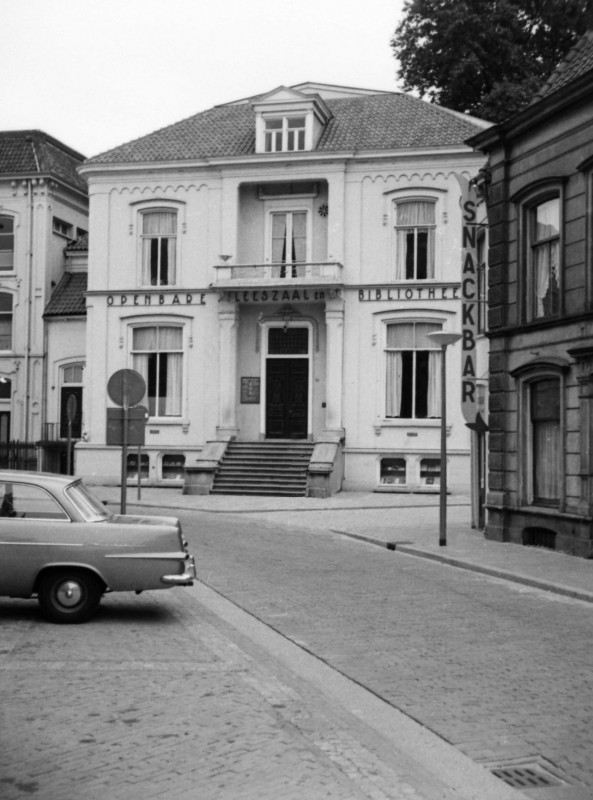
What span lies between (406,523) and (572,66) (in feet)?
31.8

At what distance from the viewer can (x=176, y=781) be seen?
18.5ft

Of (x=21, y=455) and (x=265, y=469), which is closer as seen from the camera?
(x=265, y=469)

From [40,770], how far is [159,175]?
29.6 m

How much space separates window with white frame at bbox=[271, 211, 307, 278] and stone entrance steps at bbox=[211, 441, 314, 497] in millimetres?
5774

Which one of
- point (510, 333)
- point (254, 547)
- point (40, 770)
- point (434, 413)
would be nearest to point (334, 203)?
point (434, 413)

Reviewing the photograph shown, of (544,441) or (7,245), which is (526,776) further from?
(7,245)

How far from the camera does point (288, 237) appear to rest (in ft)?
111

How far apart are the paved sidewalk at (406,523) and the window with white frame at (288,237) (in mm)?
7917

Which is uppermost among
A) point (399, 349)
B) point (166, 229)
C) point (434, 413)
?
point (166, 229)

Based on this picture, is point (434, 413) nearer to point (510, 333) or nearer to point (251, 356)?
point (251, 356)

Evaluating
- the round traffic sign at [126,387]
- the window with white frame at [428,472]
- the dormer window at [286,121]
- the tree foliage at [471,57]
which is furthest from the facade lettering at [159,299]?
the round traffic sign at [126,387]

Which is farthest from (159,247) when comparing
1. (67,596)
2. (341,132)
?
(67,596)

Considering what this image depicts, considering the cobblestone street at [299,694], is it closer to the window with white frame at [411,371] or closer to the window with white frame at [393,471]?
the window with white frame at [393,471]

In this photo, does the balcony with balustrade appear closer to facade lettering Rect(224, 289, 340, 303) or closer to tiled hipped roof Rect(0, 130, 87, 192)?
facade lettering Rect(224, 289, 340, 303)
